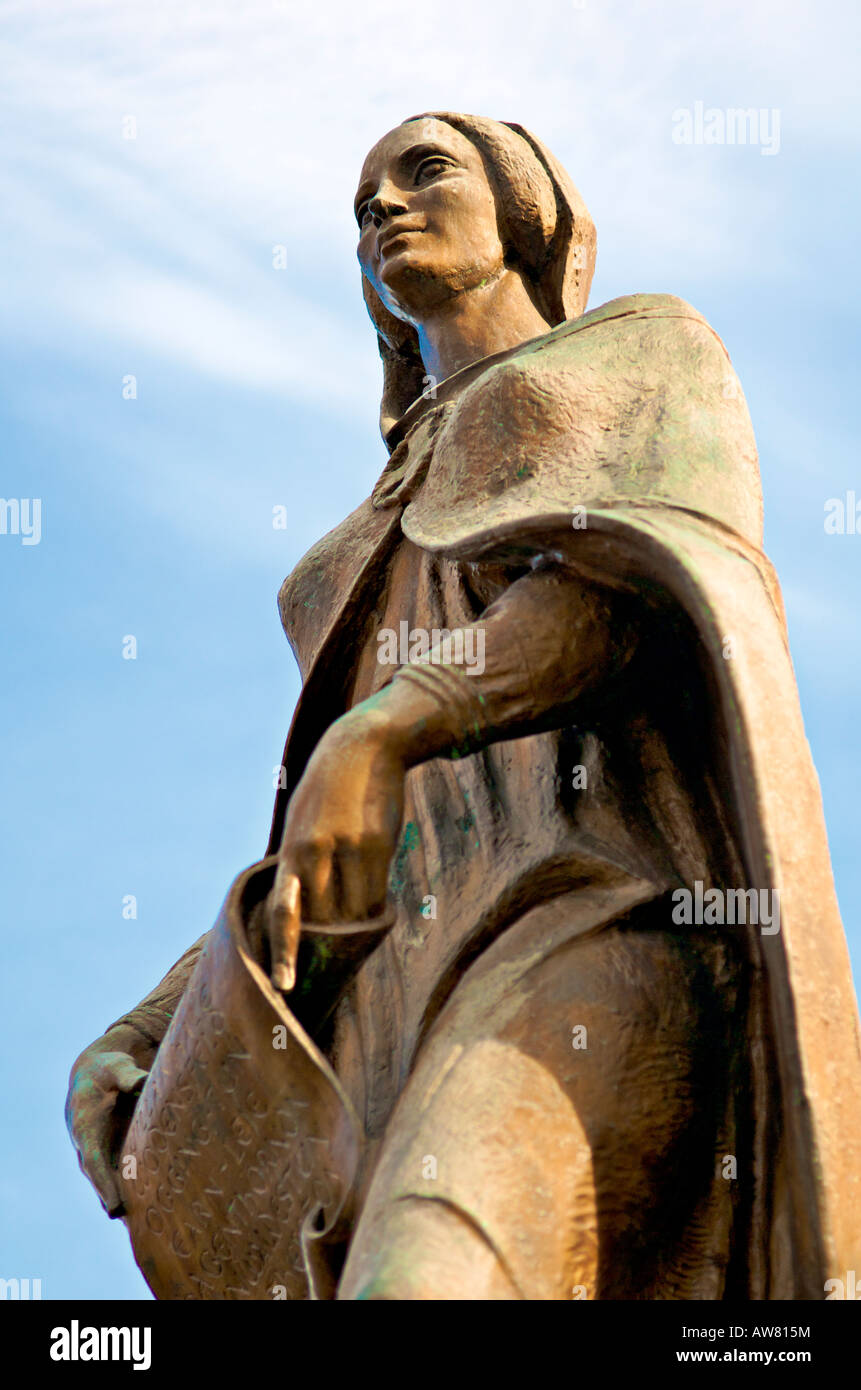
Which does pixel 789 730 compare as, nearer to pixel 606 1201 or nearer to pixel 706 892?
pixel 706 892

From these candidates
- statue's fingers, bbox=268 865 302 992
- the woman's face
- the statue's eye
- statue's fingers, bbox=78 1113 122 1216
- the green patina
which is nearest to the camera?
statue's fingers, bbox=268 865 302 992

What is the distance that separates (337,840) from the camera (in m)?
5.48

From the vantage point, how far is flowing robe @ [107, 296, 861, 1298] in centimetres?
541

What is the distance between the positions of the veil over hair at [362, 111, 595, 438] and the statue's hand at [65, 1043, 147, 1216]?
2650mm

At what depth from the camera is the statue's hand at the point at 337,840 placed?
17.8 feet

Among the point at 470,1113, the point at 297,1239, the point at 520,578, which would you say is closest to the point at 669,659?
the point at 520,578

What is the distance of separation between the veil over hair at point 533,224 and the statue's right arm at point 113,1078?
230 centimetres

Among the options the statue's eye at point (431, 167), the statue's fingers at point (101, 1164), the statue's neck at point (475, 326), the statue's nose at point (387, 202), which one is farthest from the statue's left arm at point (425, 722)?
the statue's eye at point (431, 167)

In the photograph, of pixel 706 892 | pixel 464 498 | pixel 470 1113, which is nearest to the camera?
pixel 470 1113

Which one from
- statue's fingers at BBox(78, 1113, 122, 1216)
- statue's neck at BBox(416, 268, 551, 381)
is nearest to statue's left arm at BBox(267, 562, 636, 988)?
statue's fingers at BBox(78, 1113, 122, 1216)

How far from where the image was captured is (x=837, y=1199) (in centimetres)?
525

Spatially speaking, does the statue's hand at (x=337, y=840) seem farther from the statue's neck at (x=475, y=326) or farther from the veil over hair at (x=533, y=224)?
the veil over hair at (x=533, y=224)

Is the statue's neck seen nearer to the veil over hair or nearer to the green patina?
the veil over hair

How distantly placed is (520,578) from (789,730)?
98 centimetres
